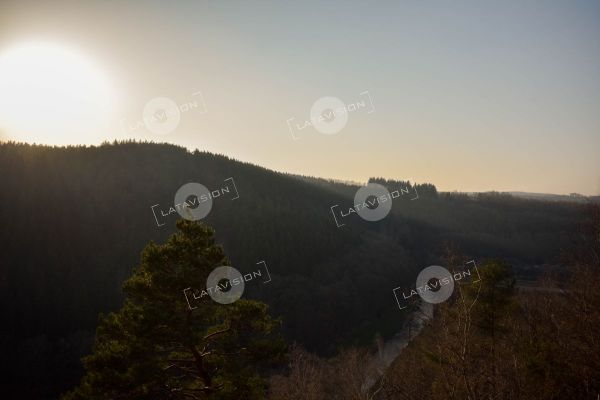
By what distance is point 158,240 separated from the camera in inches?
3278

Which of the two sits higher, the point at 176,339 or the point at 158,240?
the point at 158,240

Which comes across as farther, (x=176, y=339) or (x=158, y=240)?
(x=158, y=240)

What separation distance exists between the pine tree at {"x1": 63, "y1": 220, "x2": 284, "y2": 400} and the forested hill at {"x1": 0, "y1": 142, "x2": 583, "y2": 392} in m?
44.0

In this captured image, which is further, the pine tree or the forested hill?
the forested hill

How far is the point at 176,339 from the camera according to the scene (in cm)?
1353

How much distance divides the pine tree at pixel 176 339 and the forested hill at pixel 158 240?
144 ft

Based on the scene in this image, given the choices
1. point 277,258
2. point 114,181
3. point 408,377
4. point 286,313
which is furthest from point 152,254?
point 114,181

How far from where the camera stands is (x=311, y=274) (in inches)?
3273

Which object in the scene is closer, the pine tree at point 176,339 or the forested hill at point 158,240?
the pine tree at point 176,339

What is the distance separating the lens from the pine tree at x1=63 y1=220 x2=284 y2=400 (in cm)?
1280

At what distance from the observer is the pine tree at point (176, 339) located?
12805 mm

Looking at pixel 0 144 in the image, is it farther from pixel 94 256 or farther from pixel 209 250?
pixel 209 250

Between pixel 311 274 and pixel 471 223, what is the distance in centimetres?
10559

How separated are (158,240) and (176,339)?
74187mm
